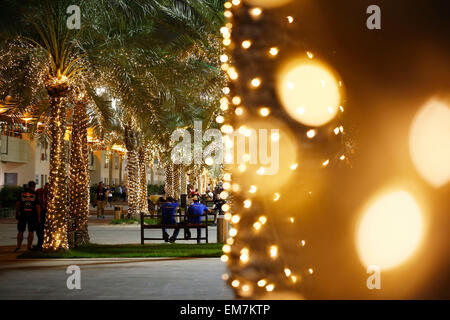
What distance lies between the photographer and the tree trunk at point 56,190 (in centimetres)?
1323

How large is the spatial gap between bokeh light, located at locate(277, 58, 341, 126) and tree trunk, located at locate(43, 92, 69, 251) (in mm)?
11005

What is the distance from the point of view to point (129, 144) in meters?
26.3

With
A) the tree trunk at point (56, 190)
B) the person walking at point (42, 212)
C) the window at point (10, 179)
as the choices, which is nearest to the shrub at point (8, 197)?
the window at point (10, 179)

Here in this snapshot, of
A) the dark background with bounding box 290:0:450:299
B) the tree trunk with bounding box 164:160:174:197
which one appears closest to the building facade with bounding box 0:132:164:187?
the tree trunk with bounding box 164:160:174:197

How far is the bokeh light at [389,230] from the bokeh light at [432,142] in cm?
21

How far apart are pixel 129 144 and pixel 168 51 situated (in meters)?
9.44

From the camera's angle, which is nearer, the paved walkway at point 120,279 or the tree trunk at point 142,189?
the paved walkway at point 120,279

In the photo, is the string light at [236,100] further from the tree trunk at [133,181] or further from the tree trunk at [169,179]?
the tree trunk at [169,179]

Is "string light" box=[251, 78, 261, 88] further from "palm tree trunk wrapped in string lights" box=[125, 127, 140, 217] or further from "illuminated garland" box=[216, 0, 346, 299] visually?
"palm tree trunk wrapped in string lights" box=[125, 127, 140, 217]

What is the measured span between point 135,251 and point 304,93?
11.2m

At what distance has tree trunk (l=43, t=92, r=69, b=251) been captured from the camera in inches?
521

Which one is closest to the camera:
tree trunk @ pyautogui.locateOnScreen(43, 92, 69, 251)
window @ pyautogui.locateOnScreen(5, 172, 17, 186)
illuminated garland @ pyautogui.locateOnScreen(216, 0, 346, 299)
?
illuminated garland @ pyautogui.locateOnScreen(216, 0, 346, 299)

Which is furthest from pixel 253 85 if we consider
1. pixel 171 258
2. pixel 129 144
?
pixel 129 144

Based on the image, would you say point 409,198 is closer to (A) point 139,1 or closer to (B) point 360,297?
(B) point 360,297
